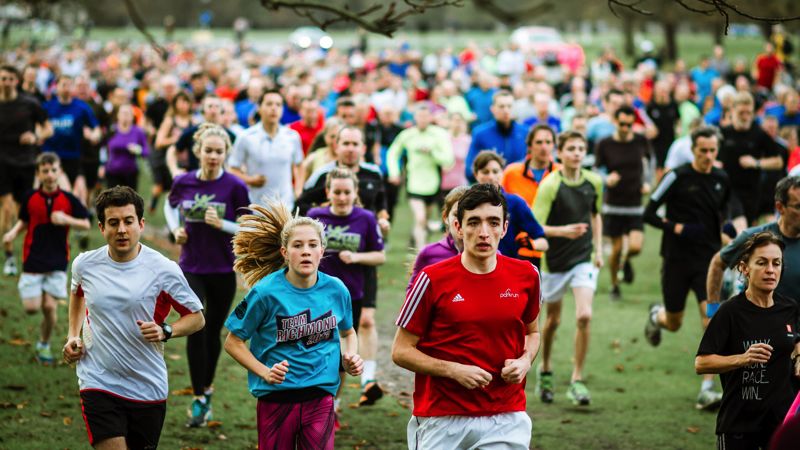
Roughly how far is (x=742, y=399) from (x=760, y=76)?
26.2 metres

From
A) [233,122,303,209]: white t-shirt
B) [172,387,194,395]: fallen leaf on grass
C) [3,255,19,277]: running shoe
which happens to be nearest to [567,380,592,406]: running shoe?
[172,387,194,395]: fallen leaf on grass

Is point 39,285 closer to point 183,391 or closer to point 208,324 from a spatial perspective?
point 183,391

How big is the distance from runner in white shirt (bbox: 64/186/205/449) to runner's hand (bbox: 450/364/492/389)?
Result: 1737 millimetres

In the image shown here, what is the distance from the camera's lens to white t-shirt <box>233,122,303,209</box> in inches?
457

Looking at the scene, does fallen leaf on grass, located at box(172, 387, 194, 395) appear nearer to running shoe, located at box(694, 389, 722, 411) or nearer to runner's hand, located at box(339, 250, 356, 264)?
runner's hand, located at box(339, 250, 356, 264)

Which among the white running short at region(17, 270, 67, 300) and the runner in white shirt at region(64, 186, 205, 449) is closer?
the runner in white shirt at region(64, 186, 205, 449)

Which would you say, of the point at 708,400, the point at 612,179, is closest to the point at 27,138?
the point at 612,179

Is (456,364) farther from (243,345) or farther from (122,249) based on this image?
(122,249)

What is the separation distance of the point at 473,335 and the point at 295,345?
111 cm

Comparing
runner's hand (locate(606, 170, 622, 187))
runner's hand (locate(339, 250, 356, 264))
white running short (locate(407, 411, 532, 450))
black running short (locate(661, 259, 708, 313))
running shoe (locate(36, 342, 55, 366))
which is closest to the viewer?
white running short (locate(407, 411, 532, 450))

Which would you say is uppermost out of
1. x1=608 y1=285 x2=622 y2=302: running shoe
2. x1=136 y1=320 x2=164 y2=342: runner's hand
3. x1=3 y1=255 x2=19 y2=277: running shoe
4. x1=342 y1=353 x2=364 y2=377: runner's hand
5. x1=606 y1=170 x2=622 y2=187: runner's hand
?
x1=606 y1=170 x2=622 y2=187: runner's hand

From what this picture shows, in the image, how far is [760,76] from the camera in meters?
31.1

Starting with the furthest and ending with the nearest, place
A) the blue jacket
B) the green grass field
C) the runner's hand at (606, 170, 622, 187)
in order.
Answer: the runner's hand at (606, 170, 622, 187) → the blue jacket → the green grass field

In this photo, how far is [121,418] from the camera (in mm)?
6406
